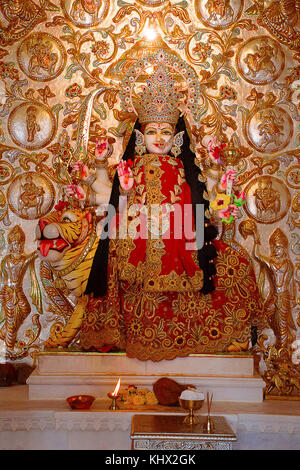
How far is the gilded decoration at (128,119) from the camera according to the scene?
6.46m

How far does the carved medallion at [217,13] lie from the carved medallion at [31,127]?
2272 mm

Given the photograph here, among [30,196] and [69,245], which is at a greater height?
[30,196]

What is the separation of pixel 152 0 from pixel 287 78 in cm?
193

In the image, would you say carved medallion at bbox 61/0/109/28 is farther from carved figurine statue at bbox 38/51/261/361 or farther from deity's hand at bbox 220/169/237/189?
deity's hand at bbox 220/169/237/189

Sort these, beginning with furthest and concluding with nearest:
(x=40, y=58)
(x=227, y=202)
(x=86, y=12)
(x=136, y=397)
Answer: (x=86, y=12), (x=40, y=58), (x=227, y=202), (x=136, y=397)

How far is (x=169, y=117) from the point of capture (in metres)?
5.96

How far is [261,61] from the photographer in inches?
266

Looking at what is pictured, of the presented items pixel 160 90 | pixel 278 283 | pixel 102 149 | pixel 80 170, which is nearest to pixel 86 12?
pixel 160 90

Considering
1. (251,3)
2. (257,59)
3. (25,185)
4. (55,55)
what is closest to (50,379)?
(25,185)

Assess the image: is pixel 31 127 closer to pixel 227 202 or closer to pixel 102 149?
pixel 102 149

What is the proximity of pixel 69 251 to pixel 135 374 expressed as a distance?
4.57ft

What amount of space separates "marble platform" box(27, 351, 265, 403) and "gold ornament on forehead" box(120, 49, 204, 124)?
2.55 metres

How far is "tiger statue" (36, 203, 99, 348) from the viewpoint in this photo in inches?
218

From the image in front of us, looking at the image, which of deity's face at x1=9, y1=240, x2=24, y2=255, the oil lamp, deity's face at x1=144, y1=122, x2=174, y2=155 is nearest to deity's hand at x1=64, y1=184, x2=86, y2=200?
deity's face at x1=144, y1=122, x2=174, y2=155
